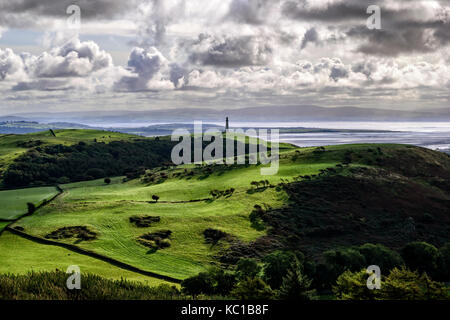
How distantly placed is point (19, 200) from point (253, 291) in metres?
93.2

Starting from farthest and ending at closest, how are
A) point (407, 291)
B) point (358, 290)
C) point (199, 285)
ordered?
point (199, 285), point (358, 290), point (407, 291)

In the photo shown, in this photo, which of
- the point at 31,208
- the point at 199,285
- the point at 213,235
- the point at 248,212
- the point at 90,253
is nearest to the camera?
the point at 199,285

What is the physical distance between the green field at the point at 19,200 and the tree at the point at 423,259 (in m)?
82.4

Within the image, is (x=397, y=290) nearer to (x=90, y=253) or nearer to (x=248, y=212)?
(x=90, y=253)

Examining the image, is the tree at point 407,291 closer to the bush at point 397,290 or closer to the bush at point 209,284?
the bush at point 397,290

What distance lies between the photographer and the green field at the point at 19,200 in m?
93.2

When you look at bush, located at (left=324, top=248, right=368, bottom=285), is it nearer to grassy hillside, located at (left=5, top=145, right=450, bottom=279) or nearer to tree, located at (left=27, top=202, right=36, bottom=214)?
grassy hillside, located at (left=5, top=145, right=450, bottom=279)

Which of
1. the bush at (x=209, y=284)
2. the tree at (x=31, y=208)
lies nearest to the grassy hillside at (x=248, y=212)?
the tree at (x=31, y=208)

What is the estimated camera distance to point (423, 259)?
70.5 meters

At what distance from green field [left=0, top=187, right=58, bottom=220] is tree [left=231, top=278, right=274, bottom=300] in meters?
66.6

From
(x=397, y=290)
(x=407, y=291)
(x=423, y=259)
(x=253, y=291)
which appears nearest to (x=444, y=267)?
(x=423, y=259)

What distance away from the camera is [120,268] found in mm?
64062

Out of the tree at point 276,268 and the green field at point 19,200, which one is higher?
the tree at point 276,268

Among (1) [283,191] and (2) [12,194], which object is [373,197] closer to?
(1) [283,191]
